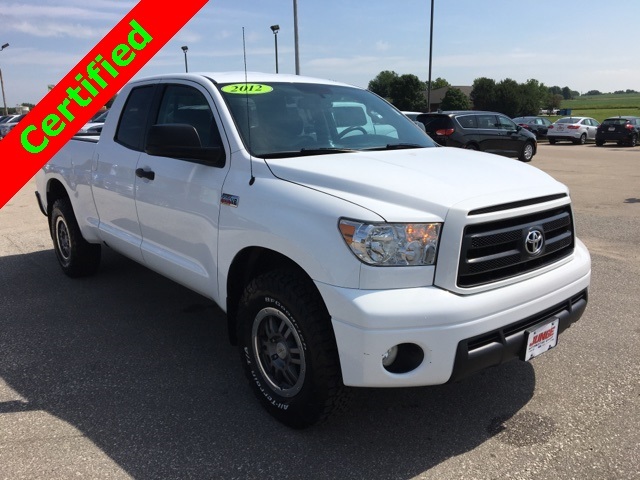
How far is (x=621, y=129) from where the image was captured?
26.5 meters

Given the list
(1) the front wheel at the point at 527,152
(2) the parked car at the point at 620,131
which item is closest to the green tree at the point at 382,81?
(2) the parked car at the point at 620,131

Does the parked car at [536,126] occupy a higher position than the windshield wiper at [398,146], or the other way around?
the windshield wiper at [398,146]

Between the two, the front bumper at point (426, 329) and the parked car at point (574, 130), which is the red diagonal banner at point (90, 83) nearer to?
the front bumper at point (426, 329)

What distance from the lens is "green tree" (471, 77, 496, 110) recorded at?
69438 mm

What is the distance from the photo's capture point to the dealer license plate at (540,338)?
2.75m

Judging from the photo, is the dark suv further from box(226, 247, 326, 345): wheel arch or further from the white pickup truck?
box(226, 247, 326, 345): wheel arch

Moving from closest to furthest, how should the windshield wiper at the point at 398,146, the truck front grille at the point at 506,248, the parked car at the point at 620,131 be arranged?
the truck front grille at the point at 506,248
the windshield wiper at the point at 398,146
the parked car at the point at 620,131

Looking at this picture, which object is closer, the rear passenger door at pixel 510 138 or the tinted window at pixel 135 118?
the tinted window at pixel 135 118

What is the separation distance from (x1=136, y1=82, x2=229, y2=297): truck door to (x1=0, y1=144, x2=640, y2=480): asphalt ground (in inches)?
25.4

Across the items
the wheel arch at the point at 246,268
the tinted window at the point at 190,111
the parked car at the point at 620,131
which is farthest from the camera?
the parked car at the point at 620,131

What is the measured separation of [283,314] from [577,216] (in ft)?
23.6

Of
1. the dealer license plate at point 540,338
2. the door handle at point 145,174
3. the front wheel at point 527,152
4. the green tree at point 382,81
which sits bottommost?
the front wheel at point 527,152

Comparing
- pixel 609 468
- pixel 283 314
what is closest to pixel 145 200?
pixel 283 314

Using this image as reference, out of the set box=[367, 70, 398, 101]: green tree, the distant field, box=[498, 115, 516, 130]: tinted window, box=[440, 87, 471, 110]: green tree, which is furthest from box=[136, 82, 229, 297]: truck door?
box=[367, 70, 398, 101]: green tree
